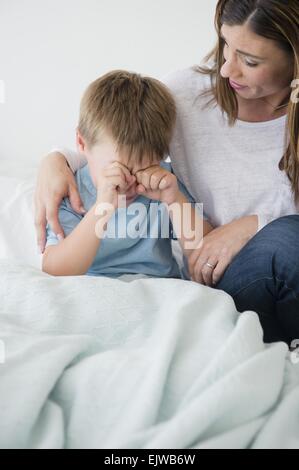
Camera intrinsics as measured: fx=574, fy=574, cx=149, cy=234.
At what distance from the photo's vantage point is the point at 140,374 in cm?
68

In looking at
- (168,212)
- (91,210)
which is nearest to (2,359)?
(91,210)

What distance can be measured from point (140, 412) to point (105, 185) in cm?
57

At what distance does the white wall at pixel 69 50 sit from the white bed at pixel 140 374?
1.40 meters

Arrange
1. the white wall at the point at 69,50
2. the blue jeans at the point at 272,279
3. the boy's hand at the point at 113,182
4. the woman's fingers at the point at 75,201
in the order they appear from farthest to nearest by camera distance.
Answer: the white wall at the point at 69,50
the woman's fingers at the point at 75,201
the boy's hand at the point at 113,182
the blue jeans at the point at 272,279

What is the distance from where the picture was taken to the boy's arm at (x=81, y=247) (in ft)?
3.65

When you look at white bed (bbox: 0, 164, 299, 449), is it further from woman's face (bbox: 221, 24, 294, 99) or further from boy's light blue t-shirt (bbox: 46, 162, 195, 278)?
woman's face (bbox: 221, 24, 294, 99)

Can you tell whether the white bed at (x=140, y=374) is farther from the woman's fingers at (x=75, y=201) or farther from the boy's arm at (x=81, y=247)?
the woman's fingers at (x=75, y=201)

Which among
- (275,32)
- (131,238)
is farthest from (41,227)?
(275,32)

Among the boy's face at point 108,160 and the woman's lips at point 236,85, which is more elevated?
the woman's lips at point 236,85

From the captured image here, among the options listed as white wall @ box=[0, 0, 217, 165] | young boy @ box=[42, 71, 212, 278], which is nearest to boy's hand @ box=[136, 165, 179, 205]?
young boy @ box=[42, 71, 212, 278]

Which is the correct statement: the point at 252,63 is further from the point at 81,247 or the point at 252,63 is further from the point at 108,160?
the point at 81,247

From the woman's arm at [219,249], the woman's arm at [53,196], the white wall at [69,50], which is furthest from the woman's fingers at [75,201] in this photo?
the white wall at [69,50]

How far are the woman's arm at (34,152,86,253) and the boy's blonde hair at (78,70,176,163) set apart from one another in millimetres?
111

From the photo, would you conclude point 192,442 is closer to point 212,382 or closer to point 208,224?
point 212,382
